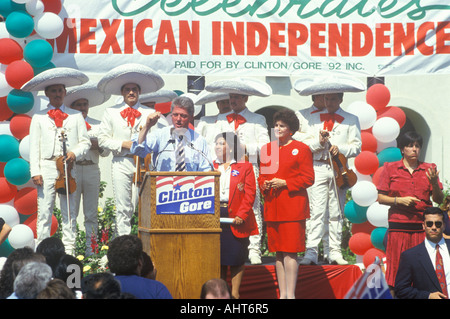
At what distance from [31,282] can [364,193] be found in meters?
4.84

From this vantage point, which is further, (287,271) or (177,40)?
(177,40)

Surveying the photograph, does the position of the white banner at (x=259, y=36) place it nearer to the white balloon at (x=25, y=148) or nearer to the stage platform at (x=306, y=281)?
the white balloon at (x=25, y=148)

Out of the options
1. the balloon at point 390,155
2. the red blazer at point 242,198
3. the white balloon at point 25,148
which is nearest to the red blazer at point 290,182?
the red blazer at point 242,198

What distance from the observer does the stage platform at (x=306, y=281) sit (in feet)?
25.9

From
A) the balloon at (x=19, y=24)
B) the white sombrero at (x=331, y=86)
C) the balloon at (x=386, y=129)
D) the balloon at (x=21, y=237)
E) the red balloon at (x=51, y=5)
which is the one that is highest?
the red balloon at (x=51, y=5)

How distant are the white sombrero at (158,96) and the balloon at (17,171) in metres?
1.84

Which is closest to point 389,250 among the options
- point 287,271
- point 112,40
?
point 287,271

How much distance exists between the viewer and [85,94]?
9984 mm

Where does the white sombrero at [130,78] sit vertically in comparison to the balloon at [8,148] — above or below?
above

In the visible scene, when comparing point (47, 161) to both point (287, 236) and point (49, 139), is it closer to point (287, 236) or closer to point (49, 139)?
point (49, 139)

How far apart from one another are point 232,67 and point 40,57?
2.40m

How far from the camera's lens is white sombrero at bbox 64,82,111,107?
9.90m

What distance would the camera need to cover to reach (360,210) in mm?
9023
